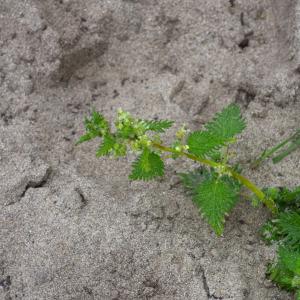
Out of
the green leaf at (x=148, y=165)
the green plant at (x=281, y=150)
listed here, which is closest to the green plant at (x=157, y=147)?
the green leaf at (x=148, y=165)

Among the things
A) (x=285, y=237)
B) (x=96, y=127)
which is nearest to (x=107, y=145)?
(x=96, y=127)

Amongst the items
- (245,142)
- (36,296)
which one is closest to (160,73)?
(245,142)

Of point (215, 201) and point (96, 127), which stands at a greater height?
point (96, 127)

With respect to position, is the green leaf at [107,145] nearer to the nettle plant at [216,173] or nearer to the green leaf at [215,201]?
the nettle plant at [216,173]

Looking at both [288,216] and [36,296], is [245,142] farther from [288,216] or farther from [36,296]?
[36,296]

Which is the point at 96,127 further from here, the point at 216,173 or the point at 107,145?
the point at 216,173

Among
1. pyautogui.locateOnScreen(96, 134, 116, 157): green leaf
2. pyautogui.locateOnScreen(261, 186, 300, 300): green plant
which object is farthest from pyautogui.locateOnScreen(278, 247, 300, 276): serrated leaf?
pyautogui.locateOnScreen(96, 134, 116, 157): green leaf
